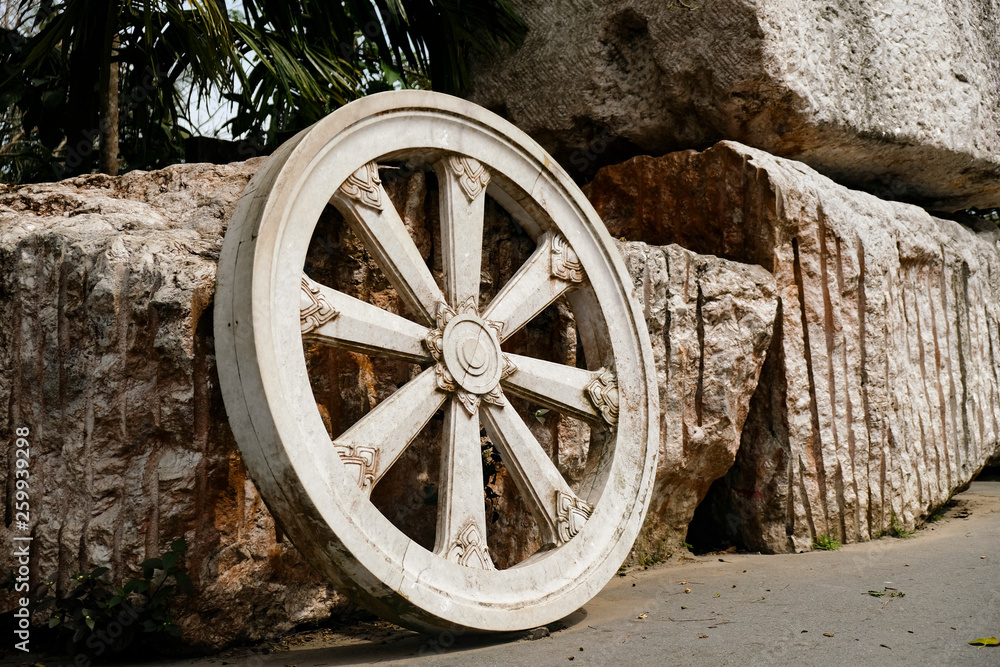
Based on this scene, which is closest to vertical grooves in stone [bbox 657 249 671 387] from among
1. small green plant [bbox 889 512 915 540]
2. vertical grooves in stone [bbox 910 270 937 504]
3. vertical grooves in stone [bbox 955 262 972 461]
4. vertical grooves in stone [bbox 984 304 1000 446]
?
small green plant [bbox 889 512 915 540]

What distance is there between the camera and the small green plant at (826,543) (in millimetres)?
4012

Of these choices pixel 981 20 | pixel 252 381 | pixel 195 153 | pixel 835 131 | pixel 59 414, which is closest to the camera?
pixel 252 381

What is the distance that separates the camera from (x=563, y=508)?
2.99m

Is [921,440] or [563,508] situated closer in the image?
[563,508]

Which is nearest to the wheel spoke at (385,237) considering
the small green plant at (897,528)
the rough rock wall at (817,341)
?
the rough rock wall at (817,341)

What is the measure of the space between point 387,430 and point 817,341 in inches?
93.1

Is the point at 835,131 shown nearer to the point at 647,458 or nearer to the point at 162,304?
the point at 647,458

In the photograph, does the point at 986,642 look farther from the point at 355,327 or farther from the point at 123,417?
the point at 123,417

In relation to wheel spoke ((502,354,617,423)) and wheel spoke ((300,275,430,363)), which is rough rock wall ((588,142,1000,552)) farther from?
wheel spoke ((300,275,430,363))

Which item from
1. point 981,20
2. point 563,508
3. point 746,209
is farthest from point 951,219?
point 563,508

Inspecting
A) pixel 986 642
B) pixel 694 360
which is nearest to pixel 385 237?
pixel 694 360

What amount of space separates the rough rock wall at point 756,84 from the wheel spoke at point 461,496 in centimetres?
218

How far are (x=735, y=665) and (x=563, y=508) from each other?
808 mm

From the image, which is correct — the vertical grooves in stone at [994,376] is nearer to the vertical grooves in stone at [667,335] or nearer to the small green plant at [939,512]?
the small green plant at [939,512]
